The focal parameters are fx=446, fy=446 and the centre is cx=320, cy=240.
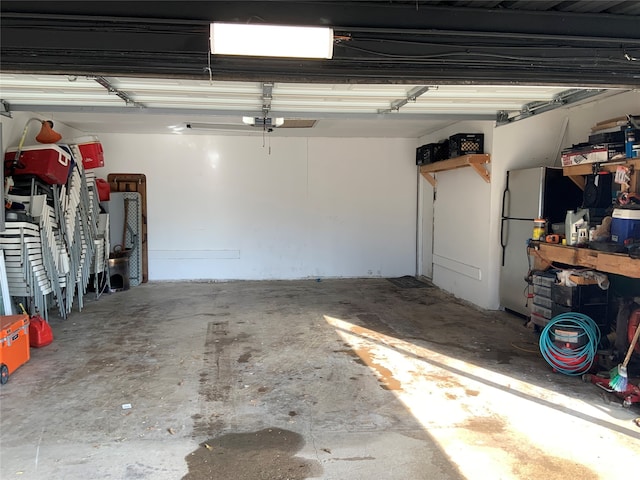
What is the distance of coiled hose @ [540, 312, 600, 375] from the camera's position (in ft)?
12.2

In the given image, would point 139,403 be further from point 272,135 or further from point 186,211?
point 272,135

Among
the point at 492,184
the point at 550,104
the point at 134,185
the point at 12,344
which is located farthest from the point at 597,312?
the point at 134,185

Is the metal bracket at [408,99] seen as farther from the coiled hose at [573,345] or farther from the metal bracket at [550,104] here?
the coiled hose at [573,345]

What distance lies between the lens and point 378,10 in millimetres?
2225

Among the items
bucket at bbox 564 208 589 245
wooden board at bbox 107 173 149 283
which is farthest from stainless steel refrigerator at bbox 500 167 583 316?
wooden board at bbox 107 173 149 283

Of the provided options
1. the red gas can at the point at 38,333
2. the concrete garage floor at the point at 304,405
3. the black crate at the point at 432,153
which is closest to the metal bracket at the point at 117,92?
the red gas can at the point at 38,333

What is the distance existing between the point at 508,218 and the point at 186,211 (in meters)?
5.34

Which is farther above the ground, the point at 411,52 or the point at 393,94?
the point at 393,94

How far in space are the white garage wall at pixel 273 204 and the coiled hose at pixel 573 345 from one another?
4.75 m

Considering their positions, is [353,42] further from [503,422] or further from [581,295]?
[581,295]

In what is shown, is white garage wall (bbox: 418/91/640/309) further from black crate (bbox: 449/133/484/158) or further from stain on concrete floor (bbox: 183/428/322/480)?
stain on concrete floor (bbox: 183/428/322/480)

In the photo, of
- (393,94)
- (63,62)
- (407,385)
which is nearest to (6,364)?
(63,62)

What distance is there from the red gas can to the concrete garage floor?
0.35 ft

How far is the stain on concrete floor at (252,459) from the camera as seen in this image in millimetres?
2416
